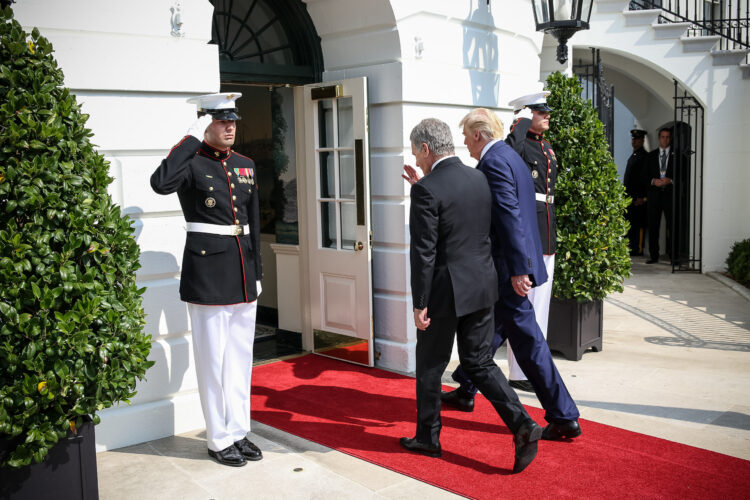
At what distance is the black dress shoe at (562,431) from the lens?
4.57m

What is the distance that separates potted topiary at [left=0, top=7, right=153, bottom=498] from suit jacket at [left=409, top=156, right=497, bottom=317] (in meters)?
1.48

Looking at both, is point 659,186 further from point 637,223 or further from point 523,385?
point 523,385

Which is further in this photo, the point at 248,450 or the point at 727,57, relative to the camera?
the point at 727,57

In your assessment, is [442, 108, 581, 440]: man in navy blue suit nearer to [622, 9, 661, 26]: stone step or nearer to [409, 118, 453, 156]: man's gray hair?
[409, 118, 453, 156]: man's gray hair

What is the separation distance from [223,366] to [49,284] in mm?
1378

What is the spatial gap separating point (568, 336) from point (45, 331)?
441cm

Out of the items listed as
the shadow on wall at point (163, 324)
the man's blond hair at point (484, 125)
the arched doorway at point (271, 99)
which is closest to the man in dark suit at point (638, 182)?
the arched doorway at point (271, 99)

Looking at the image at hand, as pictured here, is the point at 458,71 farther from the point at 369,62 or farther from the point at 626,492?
the point at 626,492

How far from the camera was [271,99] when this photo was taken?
704 centimetres

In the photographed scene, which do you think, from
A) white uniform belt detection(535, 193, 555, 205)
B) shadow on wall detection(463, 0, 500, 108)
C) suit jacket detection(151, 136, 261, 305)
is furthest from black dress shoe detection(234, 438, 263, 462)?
shadow on wall detection(463, 0, 500, 108)

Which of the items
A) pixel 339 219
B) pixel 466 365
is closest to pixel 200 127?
pixel 466 365

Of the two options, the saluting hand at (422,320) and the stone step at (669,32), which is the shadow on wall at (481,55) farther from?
the stone step at (669,32)

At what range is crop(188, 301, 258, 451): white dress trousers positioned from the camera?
4320mm

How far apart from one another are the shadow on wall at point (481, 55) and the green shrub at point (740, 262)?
15.2 ft
